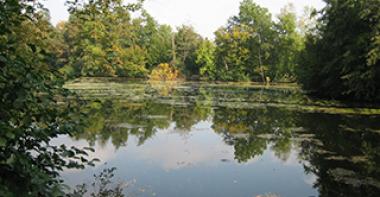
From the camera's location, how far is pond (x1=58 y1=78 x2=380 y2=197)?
7301 millimetres

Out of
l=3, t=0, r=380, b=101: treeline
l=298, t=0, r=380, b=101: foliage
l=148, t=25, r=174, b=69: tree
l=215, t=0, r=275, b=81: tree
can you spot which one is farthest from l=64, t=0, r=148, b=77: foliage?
l=298, t=0, r=380, b=101: foliage

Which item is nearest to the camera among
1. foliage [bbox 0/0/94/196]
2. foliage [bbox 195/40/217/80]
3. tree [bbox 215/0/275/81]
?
foliage [bbox 0/0/94/196]

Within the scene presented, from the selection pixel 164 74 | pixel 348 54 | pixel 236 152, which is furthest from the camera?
pixel 164 74

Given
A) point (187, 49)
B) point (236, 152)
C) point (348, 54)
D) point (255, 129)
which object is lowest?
point (236, 152)

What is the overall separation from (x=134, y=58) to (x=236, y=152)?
47095 mm

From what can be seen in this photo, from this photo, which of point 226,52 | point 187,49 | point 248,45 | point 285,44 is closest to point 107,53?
point 187,49

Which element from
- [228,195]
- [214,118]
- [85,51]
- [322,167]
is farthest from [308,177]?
[85,51]

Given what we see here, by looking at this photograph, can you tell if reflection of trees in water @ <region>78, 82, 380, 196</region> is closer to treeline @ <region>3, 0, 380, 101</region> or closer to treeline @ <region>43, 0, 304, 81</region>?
treeline @ <region>3, 0, 380, 101</region>

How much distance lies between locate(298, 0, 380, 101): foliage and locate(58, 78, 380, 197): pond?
4183 mm

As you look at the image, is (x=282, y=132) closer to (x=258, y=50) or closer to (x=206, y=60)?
(x=258, y=50)

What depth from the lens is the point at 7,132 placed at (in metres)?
1.80

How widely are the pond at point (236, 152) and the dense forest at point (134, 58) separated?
56 cm

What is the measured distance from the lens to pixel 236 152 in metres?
10.3

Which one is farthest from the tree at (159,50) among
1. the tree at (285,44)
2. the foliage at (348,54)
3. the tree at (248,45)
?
the foliage at (348,54)
